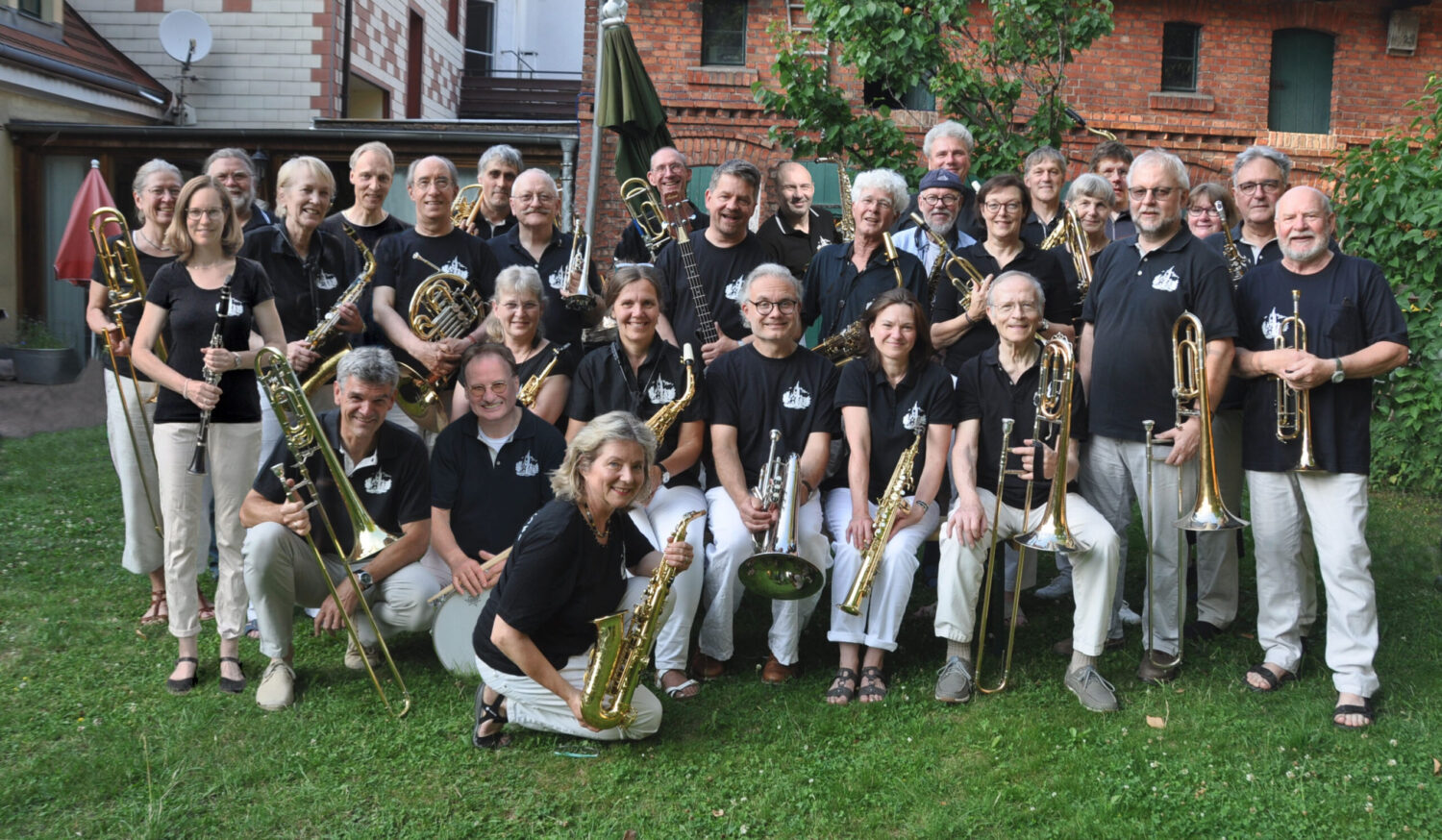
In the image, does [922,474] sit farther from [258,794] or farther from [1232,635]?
[258,794]

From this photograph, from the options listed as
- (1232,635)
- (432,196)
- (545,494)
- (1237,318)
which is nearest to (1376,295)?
(1237,318)

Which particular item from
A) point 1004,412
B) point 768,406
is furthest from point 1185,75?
point 768,406

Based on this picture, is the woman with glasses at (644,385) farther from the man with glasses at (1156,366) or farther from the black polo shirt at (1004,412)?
the man with glasses at (1156,366)

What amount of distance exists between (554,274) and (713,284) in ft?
2.61

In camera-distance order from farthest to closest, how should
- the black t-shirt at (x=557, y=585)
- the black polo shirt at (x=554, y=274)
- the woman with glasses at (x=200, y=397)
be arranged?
the black polo shirt at (x=554, y=274) < the woman with glasses at (x=200, y=397) < the black t-shirt at (x=557, y=585)

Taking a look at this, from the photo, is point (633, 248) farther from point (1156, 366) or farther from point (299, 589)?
point (1156, 366)

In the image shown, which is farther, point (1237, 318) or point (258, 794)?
point (1237, 318)

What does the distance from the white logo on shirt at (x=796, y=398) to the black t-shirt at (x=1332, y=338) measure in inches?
70.7

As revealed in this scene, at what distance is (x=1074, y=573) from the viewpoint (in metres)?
4.56

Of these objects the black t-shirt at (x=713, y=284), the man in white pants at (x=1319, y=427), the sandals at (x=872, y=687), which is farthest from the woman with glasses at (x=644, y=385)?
the man in white pants at (x=1319, y=427)

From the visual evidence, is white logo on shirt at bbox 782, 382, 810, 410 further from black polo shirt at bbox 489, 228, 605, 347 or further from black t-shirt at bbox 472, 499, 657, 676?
black polo shirt at bbox 489, 228, 605, 347

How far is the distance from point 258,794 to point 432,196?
295 cm

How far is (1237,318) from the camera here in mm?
4566

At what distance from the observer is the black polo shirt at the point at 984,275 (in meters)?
5.27
